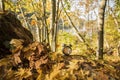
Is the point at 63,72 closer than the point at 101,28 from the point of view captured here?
Yes

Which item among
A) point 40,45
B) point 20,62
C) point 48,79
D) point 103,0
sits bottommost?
point 48,79

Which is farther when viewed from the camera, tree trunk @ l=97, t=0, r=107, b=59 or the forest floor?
tree trunk @ l=97, t=0, r=107, b=59

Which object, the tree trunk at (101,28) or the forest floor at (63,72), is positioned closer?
the forest floor at (63,72)

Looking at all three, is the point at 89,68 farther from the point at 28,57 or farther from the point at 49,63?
the point at 28,57

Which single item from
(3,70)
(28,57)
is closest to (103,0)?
(28,57)

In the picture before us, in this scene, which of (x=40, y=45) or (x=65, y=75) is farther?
(x=40, y=45)

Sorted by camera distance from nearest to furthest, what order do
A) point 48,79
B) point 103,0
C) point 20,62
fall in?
point 48,79 < point 20,62 < point 103,0

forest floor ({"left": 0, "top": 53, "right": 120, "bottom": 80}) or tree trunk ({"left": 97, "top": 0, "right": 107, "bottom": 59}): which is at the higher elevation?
tree trunk ({"left": 97, "top": 0, "right": 107, "bottom": 59})

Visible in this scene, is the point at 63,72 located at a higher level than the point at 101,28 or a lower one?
lower

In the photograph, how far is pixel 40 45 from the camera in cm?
361

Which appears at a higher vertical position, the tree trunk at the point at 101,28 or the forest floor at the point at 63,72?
the tree trunk at the point at 101,28

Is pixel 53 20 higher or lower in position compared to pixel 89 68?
higher

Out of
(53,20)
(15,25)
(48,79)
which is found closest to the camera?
(48,79)

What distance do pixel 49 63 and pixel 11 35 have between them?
3.10 ft
